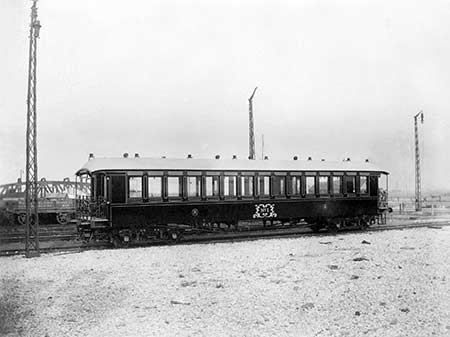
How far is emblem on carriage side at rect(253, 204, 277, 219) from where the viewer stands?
60.7 feet

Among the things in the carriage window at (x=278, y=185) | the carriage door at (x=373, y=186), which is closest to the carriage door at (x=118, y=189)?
the carriage window at (x=278, y=185)

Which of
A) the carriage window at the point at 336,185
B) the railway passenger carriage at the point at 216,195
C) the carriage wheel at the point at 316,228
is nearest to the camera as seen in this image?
the railway passenger carriage at the point at 216,195

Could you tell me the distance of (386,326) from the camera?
7316mm

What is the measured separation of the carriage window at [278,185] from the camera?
62.1 feet

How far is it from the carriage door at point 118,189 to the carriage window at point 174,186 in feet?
5.09

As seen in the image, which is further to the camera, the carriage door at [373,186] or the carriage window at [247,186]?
the carriage door at [373,186]

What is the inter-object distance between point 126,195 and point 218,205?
3.38 meters

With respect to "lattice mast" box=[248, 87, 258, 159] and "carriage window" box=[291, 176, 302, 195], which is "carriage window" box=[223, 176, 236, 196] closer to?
"carriage window" box=[291, 176, 302, 195]

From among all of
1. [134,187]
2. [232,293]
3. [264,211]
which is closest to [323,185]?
[264,211]

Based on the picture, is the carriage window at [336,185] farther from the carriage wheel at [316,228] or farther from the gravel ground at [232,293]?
the gravel ground at [232,293]

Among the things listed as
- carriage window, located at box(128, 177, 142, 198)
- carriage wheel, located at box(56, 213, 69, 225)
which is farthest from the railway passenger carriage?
carriage wheel, located at box(56, 213, 69, 225)

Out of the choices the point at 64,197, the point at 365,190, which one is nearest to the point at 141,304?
the point at 365,190

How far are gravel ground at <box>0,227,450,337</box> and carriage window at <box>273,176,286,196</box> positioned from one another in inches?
209

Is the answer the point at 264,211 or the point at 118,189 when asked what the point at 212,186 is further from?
the point at 118,189
